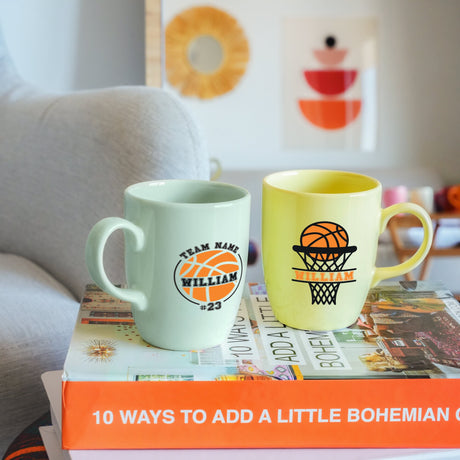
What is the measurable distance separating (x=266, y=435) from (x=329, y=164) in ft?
6.25

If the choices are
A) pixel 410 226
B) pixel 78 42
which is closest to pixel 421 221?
pixel 410 226

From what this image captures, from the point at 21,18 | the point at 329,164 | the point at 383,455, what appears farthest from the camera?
the point at 329,164

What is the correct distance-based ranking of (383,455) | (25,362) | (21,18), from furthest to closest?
(21,18) → (25,362) → (383,455)

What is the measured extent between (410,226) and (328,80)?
655mm

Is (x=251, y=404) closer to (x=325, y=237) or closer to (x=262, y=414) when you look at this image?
(x=262, y=414)

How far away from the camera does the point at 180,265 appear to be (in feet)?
1.49

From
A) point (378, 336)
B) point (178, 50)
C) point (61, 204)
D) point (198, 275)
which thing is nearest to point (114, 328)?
point (198, 275)

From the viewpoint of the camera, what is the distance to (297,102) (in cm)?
222

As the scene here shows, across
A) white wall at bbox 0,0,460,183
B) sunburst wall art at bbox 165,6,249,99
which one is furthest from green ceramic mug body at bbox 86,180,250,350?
sunburst wall art at bbox 165,6,249,99

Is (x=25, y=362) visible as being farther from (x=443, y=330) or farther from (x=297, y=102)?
(x=297, y=102)

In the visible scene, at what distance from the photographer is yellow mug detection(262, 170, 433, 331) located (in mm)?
479

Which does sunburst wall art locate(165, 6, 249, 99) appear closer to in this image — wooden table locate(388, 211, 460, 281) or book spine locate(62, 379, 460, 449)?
wooden table locate(388, 211, 460, 281)

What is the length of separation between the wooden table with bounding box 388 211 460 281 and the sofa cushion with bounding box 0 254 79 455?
1304mm

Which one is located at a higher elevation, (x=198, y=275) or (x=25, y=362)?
(x=198, y=275)
